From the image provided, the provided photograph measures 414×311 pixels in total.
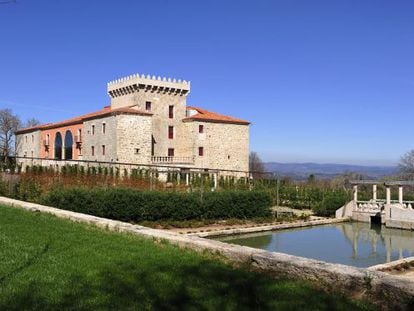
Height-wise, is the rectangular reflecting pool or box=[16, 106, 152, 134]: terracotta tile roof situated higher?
box=[16, 106, 152, 134]: terracotta tile roof

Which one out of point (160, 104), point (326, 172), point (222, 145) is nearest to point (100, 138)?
point (160, 104)

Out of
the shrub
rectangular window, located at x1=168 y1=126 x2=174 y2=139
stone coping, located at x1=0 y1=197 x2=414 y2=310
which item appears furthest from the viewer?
rectangular window, located at x1=168 y1=126 x2=174 y2=139

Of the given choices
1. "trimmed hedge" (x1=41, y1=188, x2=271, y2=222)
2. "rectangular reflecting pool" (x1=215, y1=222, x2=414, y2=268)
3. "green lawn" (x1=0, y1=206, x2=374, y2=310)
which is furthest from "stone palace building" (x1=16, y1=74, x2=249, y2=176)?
"green lawn" (x1=0, y1=206, x2=374, y2=310)

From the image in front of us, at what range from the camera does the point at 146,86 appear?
45625mm

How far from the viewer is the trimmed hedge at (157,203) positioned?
1566 cm

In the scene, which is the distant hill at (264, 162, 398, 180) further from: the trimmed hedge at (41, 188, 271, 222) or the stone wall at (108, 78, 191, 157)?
the stone wall at (108, 78, 191, 157)

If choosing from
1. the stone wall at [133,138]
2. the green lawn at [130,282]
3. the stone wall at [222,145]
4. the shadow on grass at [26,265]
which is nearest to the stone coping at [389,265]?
the green lawn at [130,282]

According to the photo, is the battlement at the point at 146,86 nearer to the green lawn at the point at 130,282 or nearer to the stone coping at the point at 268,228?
the stone coping at the point at 268,228

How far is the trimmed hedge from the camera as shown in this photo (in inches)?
617

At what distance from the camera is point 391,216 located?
20.1 meters

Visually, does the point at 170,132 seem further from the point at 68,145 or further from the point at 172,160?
the point at 68,145

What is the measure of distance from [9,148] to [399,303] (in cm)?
6426

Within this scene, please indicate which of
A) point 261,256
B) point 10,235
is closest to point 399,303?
point 261,256

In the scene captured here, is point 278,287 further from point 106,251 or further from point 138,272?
point 106,251
